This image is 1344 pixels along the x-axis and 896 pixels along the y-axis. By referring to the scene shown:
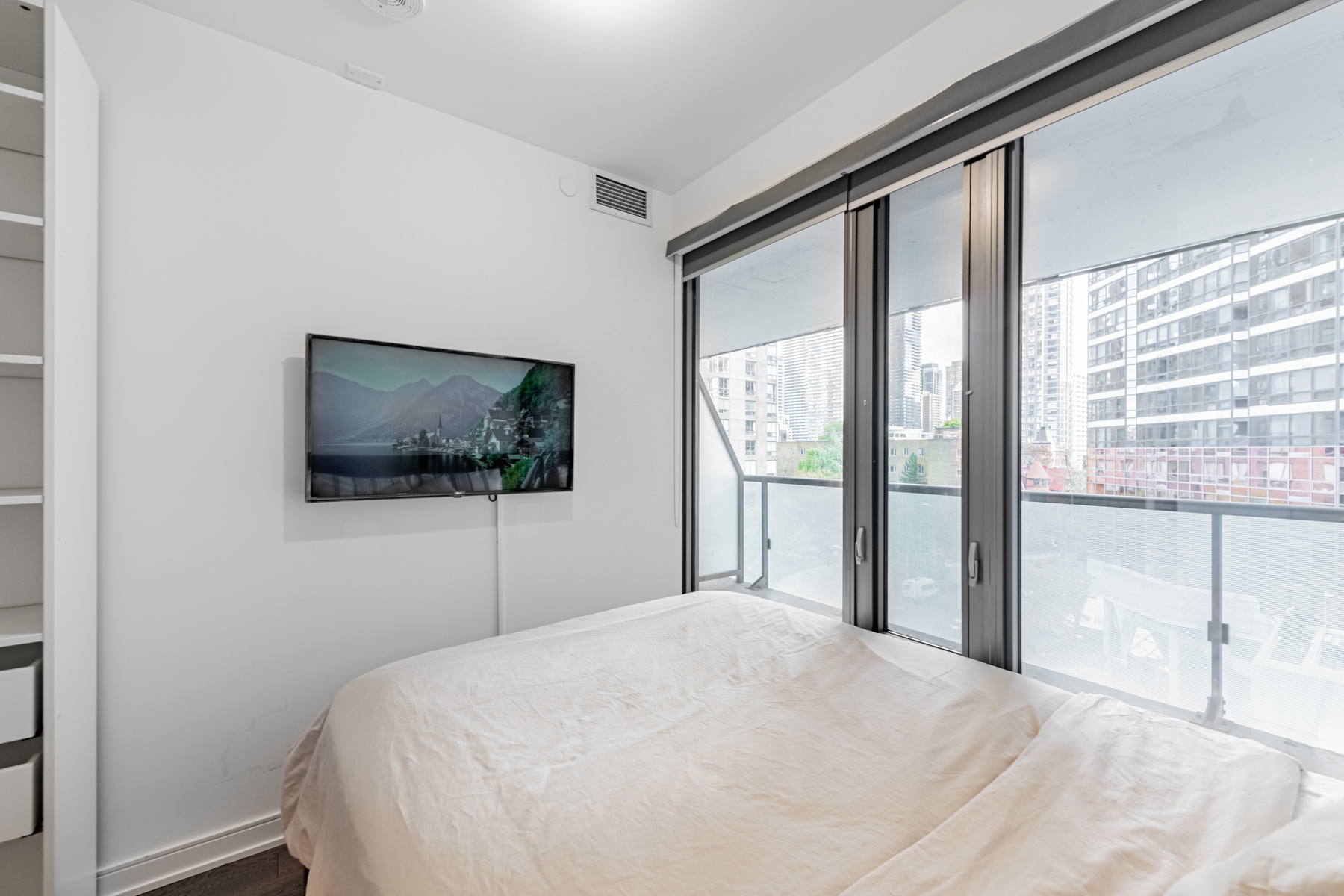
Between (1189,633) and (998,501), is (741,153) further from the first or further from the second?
(1189,633)

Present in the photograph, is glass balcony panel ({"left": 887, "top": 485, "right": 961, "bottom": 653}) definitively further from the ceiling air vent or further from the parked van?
the ceiling air vent

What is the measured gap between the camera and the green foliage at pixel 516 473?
2426 millimetres

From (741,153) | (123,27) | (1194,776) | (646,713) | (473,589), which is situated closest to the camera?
(1194,776)

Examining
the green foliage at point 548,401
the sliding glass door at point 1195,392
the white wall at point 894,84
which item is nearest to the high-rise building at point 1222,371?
the sliding glass door at point 1195,392

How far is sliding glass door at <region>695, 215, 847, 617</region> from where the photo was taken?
238 centimetres

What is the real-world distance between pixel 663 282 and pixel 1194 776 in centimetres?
271

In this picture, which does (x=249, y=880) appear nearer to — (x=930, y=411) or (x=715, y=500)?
(x=715, y=500)

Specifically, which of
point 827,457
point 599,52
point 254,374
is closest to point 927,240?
point 827,457

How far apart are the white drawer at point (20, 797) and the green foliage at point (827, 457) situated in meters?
2.52

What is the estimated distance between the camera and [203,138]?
1894mm

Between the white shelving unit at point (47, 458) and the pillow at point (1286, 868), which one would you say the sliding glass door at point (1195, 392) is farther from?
the white shelving unit at point (47, 458)

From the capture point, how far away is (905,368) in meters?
2.06

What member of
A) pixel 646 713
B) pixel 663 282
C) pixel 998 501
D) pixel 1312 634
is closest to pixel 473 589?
pixel 646 713

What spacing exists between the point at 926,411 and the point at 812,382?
564mm
